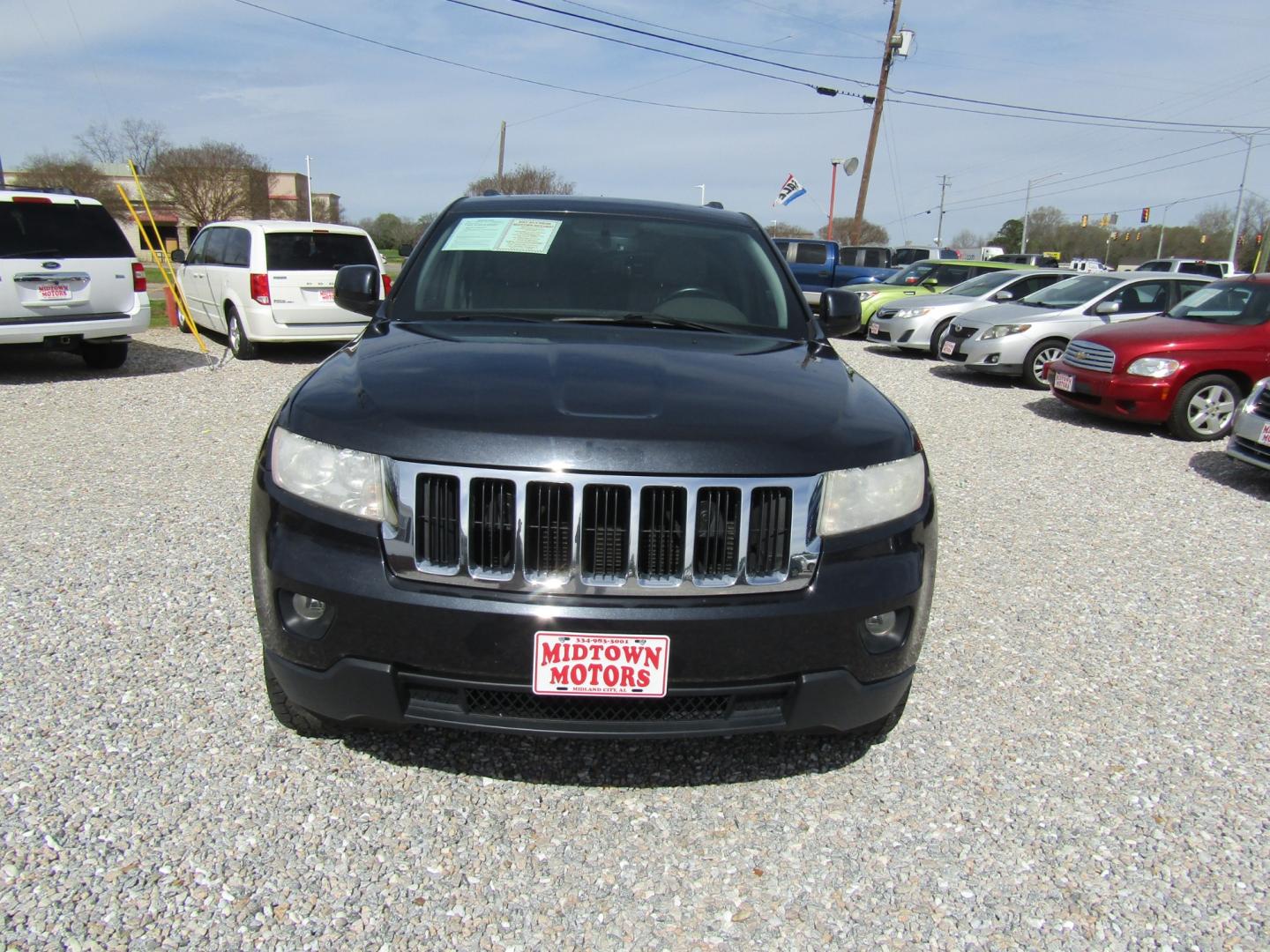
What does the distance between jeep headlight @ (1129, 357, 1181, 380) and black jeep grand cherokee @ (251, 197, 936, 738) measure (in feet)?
23.6

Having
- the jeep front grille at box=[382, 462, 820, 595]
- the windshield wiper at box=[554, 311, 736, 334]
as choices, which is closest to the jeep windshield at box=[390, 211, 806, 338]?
the windshield wiper at box=[554, 311, 736, 334]

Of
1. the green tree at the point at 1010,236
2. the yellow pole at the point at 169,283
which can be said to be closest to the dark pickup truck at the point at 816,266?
the yellow pole at the point at 169,283

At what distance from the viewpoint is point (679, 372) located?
8.62 ft

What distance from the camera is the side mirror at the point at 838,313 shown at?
377 centimetres

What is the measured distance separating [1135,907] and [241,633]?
3070 millimetres

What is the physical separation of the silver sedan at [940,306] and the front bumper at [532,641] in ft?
39.8

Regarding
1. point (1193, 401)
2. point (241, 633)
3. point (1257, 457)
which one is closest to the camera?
point (241, 633)

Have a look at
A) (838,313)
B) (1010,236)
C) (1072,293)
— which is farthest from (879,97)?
(1010,236)

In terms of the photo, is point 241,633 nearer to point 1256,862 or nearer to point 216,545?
point 216,545

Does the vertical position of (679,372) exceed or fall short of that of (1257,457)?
it exceeds it

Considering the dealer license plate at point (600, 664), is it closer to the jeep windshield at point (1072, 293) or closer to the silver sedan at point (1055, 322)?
the silver sedan at point (1055, 322)

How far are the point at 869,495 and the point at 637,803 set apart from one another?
1.08m

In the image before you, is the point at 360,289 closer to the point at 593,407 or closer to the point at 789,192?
the point at 593,407

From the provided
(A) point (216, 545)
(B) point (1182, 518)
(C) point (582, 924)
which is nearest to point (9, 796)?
(C) point (582, 924)
